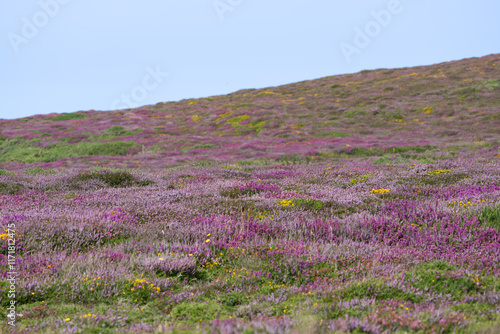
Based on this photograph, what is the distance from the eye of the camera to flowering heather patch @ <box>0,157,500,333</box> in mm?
3293

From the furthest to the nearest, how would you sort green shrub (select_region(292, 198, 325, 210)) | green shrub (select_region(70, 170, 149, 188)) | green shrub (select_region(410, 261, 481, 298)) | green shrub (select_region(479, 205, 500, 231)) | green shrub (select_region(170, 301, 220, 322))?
green shrub (select_region(70, 170, 149, 188)) < green shrub (select_region(292, 198, 325, 210)) < green shrub (select_region(479, 205, 500, 231)) < green shrub (select_region(410, 261, 481, 298)) < green shrub (select_region(170, 301, 220, 322))

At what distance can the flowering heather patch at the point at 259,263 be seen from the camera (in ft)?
10.8

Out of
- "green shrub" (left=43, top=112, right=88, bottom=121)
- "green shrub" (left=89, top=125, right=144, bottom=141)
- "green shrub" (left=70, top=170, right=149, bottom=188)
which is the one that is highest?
"green shrub" (left=43, top=112, right=88, bottom=121)

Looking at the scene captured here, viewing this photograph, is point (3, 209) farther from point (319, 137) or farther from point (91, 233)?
point (319, 137)

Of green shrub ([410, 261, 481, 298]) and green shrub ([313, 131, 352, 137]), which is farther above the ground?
green shrub ([313, 131, 352, 137])

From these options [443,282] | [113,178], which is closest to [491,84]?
[113,178]

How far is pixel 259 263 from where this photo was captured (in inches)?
183

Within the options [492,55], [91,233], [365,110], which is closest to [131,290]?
[91,233]

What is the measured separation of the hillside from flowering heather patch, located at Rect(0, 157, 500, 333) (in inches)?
526

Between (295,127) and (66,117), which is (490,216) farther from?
(66,117)

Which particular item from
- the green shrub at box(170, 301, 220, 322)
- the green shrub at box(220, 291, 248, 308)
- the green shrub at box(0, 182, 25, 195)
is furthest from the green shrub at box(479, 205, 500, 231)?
the green shrub at box(0, 182, 25, 195)

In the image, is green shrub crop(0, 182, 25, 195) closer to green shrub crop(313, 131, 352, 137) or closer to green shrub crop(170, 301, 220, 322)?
green shrub crop(170, 301, 220, 322)

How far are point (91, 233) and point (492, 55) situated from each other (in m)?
73.6

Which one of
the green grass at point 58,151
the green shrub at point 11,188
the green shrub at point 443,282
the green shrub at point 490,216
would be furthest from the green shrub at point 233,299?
the green grass at point 58,151
